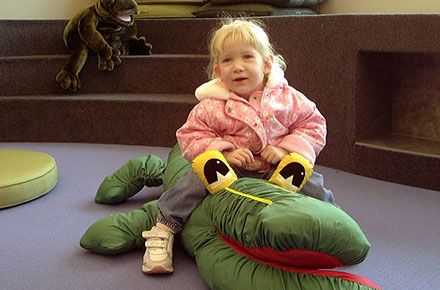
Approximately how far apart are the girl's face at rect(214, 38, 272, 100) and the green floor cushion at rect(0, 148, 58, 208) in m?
0.82

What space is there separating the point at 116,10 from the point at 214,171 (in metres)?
1.82

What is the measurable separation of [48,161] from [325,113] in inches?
42.5

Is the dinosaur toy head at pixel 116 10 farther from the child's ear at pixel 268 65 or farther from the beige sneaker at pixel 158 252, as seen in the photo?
the beige sneaker at pixel 158 252

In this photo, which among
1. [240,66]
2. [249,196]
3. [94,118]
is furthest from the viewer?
[94,118]

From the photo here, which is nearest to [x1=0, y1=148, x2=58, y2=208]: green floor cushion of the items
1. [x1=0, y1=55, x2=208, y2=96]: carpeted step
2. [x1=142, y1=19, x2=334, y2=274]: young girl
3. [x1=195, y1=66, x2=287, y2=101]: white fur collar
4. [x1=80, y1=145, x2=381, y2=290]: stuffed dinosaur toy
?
[x1=80, y1=145, x2=381, y2=290]: stuffed dinosaur toy

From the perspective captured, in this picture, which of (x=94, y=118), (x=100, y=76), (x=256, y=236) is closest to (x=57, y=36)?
(x=100, y=76)

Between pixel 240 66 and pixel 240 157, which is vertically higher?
pixel 240 66

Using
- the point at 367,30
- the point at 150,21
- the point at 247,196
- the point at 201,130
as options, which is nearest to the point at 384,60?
the point at 367,30

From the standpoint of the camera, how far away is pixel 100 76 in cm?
297

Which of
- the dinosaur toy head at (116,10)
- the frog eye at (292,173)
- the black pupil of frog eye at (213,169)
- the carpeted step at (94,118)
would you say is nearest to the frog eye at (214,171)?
the black pupil of frog eye at (213,169)

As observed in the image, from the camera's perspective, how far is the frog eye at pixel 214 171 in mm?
1238

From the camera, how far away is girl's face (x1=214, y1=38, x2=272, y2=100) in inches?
53.1

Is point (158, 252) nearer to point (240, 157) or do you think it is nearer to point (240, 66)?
point (240, 157)

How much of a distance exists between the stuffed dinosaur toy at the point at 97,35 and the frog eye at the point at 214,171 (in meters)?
1.78
